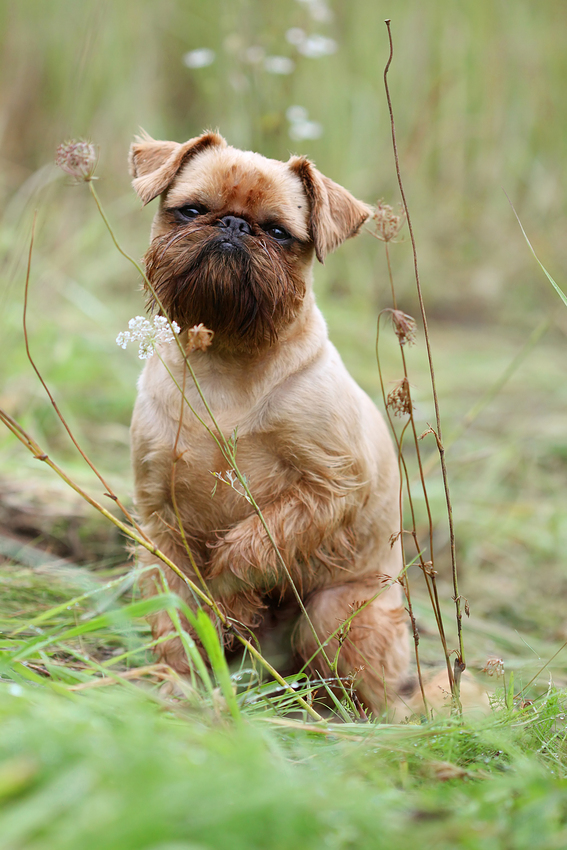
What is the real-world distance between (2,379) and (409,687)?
3.58 meters

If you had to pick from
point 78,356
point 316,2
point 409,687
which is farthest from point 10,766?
point 316,2

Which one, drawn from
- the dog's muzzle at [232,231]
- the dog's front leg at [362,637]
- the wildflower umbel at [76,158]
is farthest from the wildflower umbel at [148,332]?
A: the dog's front leg at [362,637]

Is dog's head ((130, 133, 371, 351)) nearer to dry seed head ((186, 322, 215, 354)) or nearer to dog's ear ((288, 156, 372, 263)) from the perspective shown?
dog's ear ((288, 156, 372, 263))

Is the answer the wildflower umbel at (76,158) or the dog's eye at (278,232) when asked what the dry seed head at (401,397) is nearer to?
the dog's eye at (278,232)

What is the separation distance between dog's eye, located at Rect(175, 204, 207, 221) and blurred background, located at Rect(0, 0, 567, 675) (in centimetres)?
211

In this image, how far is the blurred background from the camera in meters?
5.32

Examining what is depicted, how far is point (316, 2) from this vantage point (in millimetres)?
7133

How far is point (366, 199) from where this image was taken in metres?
8.91

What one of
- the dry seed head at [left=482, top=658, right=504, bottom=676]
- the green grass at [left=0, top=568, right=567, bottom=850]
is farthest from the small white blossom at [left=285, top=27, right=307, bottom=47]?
the green grass at [left=0, top=568, right=567, bottom=850]

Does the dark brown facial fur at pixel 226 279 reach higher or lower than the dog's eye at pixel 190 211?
lower

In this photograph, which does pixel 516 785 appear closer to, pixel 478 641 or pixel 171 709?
pixel 171 709

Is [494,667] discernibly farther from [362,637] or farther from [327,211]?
[327,211]

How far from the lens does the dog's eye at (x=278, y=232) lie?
3061mm

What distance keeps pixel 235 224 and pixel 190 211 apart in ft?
0.84
